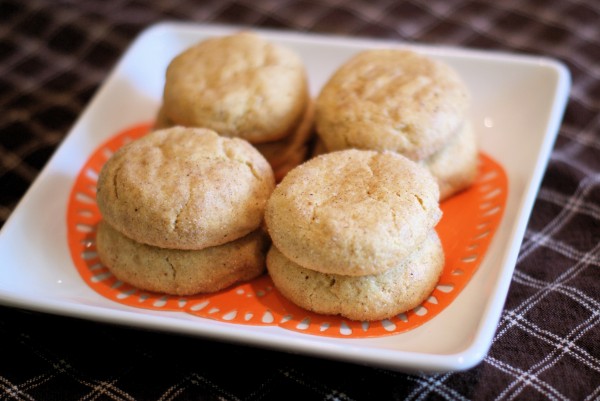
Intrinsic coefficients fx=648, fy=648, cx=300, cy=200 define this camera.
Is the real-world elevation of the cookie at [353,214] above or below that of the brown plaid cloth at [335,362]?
above

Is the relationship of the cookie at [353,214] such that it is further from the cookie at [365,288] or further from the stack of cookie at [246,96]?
the stack of cookie at [246,96]

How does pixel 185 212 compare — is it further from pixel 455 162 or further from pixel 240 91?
pixel 455 162

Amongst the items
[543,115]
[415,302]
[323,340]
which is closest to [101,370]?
[323,340]

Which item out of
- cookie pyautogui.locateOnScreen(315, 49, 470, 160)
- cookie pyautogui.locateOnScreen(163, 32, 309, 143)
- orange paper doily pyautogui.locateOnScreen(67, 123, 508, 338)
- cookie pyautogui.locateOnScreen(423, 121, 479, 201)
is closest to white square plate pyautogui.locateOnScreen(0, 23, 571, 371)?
orange paper doily pyautogui.locateOnScreen(67, 123, 508, 338)

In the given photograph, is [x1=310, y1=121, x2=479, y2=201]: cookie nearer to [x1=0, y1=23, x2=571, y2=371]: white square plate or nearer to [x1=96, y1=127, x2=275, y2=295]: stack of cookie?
[x1=0, y1=23, x2=571, y2=371]: white square plate

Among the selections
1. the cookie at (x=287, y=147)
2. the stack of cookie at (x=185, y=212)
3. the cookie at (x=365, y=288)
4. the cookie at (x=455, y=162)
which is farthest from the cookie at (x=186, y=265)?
the cookie at (x=455, y=162)

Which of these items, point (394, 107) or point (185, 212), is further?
point (394, 107)

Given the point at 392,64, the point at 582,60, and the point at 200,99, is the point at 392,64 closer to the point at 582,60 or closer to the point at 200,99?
the point at 200,99

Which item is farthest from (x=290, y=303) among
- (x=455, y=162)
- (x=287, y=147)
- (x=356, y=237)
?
(x=455, y=162)
